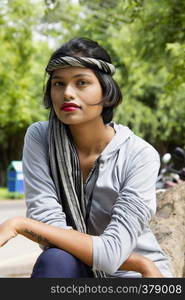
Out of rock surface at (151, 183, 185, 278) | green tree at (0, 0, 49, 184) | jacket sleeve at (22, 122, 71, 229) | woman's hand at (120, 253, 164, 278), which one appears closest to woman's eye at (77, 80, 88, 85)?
jacket sleeve at (22, 122, 71, 229)

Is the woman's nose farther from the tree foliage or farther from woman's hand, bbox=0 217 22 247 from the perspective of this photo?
the tree foliage

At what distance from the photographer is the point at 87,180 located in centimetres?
267

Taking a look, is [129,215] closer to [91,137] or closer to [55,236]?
[55,236]

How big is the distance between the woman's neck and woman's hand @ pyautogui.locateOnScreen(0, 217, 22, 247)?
1.54 ft

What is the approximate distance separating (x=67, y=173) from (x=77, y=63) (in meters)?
0.43

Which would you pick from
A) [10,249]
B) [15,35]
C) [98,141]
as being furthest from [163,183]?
[15,35]

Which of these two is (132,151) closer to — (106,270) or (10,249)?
(106,270)

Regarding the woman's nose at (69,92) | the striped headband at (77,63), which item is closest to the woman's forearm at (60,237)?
the woman's nose at (69,92)

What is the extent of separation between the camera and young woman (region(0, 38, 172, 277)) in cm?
245

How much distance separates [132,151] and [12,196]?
740 inches

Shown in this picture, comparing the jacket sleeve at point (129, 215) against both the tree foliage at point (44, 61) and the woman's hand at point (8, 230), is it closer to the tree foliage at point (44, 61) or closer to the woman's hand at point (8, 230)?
the woman's hand at point (8, 230)

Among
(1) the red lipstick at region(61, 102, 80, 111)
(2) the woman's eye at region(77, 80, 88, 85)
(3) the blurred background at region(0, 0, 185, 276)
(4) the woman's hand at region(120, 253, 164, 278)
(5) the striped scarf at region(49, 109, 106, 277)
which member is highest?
(2) the woman's eye at region(77, 80, 88, 85)

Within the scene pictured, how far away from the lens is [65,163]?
2.64 m

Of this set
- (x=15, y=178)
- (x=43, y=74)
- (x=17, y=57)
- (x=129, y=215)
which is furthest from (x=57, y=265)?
(x=17, y=57)
